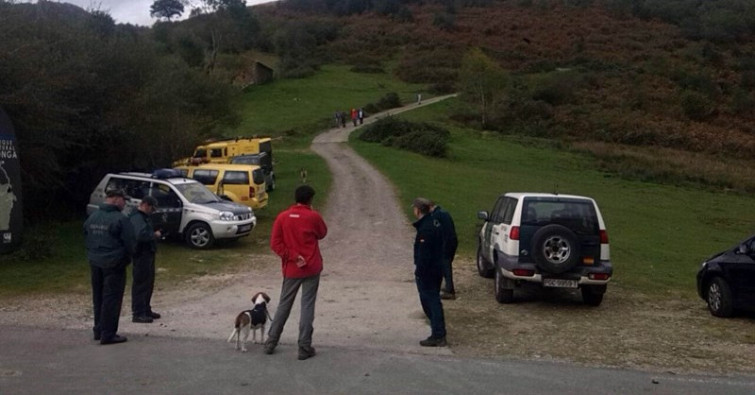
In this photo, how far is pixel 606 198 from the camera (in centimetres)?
3466

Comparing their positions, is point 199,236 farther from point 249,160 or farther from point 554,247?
point 249,160

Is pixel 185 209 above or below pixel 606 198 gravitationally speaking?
above

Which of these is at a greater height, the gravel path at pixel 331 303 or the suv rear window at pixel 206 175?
the suv rear window at pixel 206 175

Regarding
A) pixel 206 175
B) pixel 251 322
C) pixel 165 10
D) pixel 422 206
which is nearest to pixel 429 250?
pixel 422 206

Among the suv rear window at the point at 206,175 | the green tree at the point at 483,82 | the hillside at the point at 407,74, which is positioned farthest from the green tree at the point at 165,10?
the suv rear window at the point at 206,175

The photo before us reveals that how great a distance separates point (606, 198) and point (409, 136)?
16.0 metres

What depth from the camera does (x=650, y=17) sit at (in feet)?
400

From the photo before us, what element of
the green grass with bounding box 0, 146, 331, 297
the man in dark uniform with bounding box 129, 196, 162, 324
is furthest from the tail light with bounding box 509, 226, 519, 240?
the green grass with bounding box 0, 146, 331, 297

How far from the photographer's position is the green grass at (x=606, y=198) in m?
19.9

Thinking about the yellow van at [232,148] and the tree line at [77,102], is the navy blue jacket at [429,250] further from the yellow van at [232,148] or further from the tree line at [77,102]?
the yellow van at [232,148]

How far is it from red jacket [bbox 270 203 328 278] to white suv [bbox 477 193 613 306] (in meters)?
4.31

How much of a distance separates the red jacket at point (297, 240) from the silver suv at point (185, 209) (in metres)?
10.6

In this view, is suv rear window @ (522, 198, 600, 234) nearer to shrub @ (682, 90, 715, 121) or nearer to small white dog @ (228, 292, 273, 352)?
small white dog @ (228, 292, 273, 352)

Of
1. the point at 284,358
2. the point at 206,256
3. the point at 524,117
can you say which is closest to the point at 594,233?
the point at 284,358
